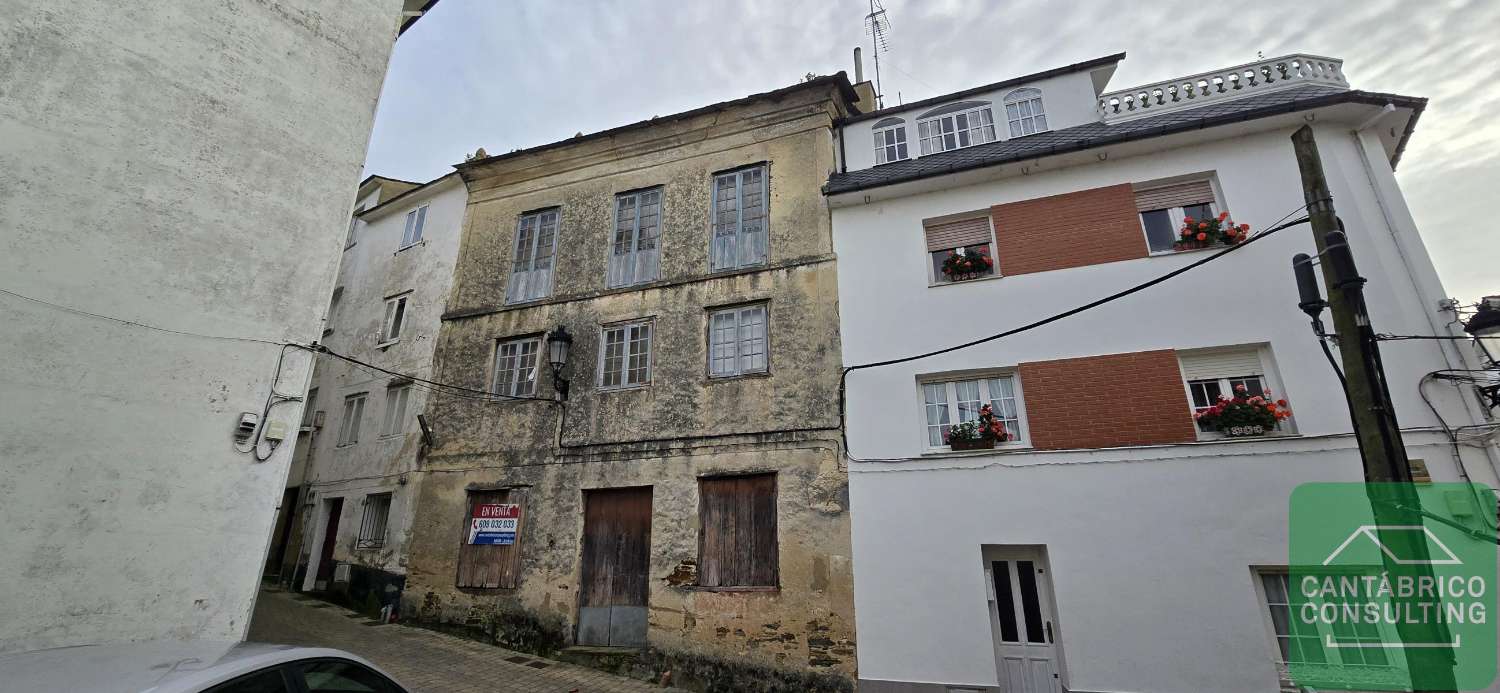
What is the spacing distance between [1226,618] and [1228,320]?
154 inches

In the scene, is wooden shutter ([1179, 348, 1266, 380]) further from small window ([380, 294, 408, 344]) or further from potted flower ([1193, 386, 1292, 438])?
small window ([380, 294, 408, 344])

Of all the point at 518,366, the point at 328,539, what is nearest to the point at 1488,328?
the point at 518,366

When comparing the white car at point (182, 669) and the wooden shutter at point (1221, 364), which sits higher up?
the wooden shutter at point (1221, 364)

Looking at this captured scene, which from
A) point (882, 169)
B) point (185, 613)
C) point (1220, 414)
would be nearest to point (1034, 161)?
point (882, 169)

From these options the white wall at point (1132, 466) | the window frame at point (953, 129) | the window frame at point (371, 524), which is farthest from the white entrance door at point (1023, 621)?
the window frame at point (371, 524)

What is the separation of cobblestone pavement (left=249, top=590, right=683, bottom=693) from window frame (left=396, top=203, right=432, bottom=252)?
871cm

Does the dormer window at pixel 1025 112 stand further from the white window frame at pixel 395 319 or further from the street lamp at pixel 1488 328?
the white window frame at pixel 395 319

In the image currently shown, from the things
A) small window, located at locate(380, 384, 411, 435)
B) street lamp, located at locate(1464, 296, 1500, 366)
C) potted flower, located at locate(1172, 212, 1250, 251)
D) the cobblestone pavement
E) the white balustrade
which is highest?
the white balustrade

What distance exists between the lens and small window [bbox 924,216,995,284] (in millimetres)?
10320

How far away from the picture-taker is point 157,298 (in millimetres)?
7867

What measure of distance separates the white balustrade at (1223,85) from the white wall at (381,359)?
1393 cm

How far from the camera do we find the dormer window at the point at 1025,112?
11.5 m

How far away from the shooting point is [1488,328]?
311 inches

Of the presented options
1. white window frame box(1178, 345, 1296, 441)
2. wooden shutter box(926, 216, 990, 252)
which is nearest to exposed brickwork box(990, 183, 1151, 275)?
wooden shutter box(926, 216, 990, 252)
